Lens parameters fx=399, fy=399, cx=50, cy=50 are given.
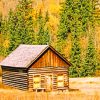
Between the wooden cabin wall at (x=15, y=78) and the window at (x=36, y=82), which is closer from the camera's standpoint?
the window at (x=36, y=82)

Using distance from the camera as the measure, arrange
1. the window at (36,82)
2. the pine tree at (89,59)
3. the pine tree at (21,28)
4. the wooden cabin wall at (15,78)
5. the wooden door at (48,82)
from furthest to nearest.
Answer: the pine tree at (21,28) → the pine tree at (89,59) → the wooden door at (48,82) → the wooden cabin wall at (15,78) → the window at (36,82)

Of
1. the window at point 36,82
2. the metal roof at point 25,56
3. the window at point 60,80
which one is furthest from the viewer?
the window at point 60,80

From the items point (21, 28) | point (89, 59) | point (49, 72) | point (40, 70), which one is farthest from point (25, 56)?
point (21, 28)

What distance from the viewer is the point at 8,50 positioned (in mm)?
77125

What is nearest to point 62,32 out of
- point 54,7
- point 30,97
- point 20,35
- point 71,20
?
point 71,20

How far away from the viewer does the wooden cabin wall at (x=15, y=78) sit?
1607 inches

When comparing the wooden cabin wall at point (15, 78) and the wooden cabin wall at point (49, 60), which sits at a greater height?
the wooden cabin wall at point (49, 60)

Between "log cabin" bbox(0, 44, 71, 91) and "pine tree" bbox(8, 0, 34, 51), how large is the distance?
33312mm

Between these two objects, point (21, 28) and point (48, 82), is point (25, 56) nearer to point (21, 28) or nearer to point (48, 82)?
point (48, 82)

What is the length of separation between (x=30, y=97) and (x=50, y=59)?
54.5 ft

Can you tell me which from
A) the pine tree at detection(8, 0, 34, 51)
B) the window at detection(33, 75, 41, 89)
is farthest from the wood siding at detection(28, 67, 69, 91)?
the pine tree at detection(8, 0, 34, 51)

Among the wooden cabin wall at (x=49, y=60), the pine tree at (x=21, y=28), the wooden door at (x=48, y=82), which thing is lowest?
the wooden door at (x=48, y=82)

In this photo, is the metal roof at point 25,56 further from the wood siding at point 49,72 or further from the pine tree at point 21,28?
the pine tree at point 21,28

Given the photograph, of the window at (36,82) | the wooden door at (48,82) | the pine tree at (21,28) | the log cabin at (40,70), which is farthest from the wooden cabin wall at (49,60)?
the pine tree at (21,28)
